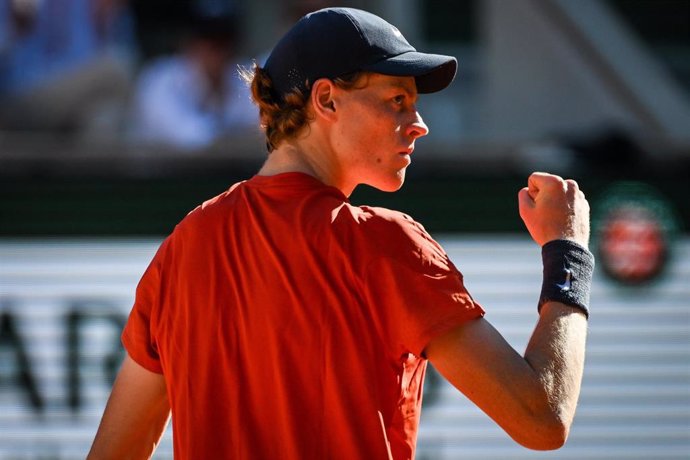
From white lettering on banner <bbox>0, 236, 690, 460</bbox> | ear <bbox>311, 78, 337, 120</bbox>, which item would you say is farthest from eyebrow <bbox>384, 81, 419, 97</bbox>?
white lettering on banner <bbox>0, 236, 690, 460</bbox>

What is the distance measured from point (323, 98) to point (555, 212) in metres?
0.51

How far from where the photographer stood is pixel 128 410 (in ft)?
8.15

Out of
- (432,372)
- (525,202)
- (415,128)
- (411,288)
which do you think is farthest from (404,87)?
(432,372)

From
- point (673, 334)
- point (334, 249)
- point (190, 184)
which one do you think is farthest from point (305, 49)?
point (673, 334)

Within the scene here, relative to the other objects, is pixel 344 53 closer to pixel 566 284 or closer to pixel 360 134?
pixel 360 134

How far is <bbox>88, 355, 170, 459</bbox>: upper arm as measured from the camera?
2.48 m

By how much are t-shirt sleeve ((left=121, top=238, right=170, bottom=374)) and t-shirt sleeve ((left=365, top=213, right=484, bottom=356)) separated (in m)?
0.52

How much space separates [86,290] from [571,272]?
13.3ft

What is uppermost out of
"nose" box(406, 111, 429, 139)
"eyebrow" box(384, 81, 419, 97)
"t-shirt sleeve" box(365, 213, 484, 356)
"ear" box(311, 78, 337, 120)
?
"eyebrow" box(384, 81, 419, 97)

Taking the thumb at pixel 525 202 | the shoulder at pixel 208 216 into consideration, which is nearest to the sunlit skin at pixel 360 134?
the shoulder at pixel 208 216

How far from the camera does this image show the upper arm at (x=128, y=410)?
248 centimetres

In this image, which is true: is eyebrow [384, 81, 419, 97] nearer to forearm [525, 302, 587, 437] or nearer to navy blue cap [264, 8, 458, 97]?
navy blue cap [264, 8, 458, 97]

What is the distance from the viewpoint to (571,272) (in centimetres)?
220

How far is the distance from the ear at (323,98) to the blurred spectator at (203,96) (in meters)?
4.19
